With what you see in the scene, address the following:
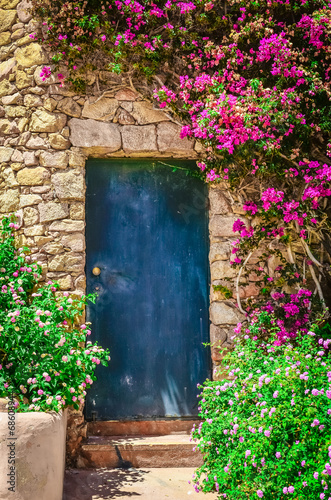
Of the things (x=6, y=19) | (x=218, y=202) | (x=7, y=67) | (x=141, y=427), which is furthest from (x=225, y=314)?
(x=6, y=19)

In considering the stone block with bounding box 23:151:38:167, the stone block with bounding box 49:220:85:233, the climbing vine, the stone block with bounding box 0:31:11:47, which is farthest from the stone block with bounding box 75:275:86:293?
the stone block with bounding box 0:31:11:47

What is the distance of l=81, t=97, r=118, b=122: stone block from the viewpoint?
4848 mm

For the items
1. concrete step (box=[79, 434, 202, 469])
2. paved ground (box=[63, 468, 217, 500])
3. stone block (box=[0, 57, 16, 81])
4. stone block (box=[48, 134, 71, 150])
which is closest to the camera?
paved ground (box=[63, 468, 217, 500])

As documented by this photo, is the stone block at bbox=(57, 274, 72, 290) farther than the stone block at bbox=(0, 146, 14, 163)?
No

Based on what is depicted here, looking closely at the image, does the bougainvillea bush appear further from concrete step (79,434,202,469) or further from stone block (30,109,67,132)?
stone block (30,109,67,132)

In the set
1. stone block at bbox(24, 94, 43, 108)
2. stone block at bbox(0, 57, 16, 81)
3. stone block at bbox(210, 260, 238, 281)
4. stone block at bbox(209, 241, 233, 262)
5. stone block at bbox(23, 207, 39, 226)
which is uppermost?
stone block at bbox(0, 57, 16, 81)

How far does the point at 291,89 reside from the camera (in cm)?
461

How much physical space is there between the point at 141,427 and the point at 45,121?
8.92 feet

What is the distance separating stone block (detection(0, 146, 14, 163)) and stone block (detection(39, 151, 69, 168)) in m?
0.29

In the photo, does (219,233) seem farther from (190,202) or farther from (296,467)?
(296,467)

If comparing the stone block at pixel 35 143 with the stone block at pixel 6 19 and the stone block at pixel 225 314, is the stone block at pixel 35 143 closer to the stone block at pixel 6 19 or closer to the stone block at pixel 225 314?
the stone block at pixel 6 19

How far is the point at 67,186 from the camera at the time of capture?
189 inches

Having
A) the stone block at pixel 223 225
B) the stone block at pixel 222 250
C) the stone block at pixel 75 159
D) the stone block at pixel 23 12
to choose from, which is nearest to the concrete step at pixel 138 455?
the stone block at pixel 222 250

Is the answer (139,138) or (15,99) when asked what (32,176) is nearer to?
(15,99)
